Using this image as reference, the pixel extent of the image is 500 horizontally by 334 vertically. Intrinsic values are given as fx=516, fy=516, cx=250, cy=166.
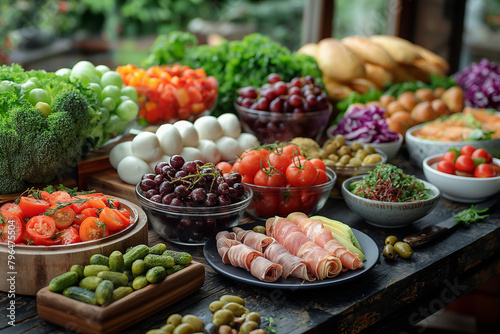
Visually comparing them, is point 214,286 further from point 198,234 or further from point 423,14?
point 423,14

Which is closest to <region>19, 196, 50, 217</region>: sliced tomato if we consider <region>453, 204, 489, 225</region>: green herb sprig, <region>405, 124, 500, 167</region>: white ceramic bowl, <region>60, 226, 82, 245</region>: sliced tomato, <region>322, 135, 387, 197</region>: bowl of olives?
<region>60, 226, 82, 245</region>: sliced tomato

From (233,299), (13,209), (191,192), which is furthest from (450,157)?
(13,209)

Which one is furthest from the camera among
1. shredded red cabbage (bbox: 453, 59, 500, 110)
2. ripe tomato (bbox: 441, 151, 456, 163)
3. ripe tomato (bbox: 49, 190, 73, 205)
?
shredded red cabbage (bbox: 453, 59, 500, 110)

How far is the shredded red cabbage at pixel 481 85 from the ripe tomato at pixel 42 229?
303 cm

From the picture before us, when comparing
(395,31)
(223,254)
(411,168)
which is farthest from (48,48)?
(223,254)

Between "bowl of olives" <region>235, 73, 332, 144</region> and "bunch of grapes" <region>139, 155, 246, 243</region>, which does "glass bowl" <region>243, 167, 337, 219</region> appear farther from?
"bowl of olives" <region>235, 73, 332, 144</region>

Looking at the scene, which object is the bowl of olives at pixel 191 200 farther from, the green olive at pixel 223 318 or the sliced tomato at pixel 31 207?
the green olive at pixel 223 318

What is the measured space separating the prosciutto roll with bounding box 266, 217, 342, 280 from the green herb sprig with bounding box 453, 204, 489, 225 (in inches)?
30.8

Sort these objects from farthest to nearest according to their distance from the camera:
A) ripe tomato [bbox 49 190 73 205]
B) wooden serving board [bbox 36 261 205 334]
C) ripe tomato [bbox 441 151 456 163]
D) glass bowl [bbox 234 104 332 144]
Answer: glass bowl [bbox 234 104 332 144] < ripe tomato [bbox 441 151 456 163] < ripe tomato [bbox 49 190 73 205] < wooden serving board [bbox 36 261 205 334]

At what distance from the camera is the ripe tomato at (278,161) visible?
182 centimetres

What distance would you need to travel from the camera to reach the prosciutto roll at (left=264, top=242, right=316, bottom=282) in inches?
54.9

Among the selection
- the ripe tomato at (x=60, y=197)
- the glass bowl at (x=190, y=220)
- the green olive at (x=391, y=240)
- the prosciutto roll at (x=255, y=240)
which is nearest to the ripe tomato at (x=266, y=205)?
the glass bowl at (x=190, y=220)

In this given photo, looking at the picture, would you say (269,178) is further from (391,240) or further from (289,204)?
(391,240)

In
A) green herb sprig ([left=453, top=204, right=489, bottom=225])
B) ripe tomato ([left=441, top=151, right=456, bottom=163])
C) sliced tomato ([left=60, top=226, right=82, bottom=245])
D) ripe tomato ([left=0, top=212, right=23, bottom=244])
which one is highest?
ripe tomato ([left=0, top=212, right=23, bottom=244])
